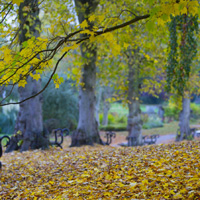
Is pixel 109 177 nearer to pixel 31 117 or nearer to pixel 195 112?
pixel 31 117

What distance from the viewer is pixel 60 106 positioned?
17.6 meters

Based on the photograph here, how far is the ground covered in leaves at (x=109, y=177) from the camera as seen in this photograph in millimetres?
3027

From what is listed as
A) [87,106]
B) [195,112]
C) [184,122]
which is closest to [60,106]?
[184,122]

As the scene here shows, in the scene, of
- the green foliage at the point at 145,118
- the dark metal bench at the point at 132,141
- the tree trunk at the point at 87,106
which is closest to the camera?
the tree trunk at the point at 87,106

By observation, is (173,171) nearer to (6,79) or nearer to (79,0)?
(6,79)

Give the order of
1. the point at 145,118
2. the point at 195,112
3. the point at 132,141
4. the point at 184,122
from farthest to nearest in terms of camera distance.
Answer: the point at 195,112, the point at 145,118, the point at 184,122, the point at 132,141

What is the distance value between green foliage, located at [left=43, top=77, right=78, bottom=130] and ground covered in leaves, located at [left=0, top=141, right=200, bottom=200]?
38.4 ft

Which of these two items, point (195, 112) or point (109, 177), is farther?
point (195, 112)

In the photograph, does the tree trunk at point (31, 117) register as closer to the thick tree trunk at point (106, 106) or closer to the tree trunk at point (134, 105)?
the tree trunk at point (134, 105)

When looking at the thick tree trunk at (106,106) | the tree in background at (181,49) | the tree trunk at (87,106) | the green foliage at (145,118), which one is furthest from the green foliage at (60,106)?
the tree in background at (181,49)

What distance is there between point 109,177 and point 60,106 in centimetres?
1405

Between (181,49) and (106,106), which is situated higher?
(181,49)

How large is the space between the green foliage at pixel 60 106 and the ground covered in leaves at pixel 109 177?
38.4 feet

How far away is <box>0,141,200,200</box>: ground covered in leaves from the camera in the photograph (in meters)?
3.03
